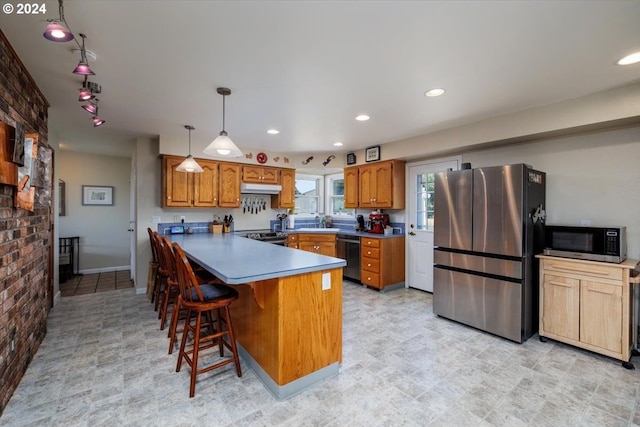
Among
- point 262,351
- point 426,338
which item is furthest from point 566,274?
point 262,351

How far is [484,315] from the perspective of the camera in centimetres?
309

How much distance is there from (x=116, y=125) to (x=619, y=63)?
200 inches

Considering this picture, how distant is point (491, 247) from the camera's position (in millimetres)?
3029

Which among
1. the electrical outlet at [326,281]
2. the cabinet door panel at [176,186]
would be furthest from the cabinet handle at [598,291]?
the cabinet door panel at [176,186]

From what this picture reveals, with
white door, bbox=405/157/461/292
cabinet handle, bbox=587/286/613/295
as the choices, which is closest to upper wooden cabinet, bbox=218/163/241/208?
white door, bbox=405/157/461/292

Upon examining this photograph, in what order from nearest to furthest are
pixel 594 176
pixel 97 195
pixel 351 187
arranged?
1. pixel 594 176
2. pixel 351 187
3. pixel 97 195

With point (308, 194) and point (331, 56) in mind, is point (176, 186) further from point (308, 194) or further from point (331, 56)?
point (331, 56)

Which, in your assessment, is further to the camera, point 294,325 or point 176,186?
point 176,186

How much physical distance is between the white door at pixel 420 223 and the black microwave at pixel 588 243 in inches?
68.3

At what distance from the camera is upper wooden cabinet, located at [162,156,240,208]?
434 cm

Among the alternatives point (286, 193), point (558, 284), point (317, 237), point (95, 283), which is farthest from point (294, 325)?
point (95, 283)

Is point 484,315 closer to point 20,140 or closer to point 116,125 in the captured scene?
point 20,140

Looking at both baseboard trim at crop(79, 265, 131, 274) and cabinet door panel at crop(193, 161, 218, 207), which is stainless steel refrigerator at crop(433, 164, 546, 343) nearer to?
cabinet door panel at crop(193, 161, 218, 207)

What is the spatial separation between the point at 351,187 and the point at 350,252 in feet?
3.92
